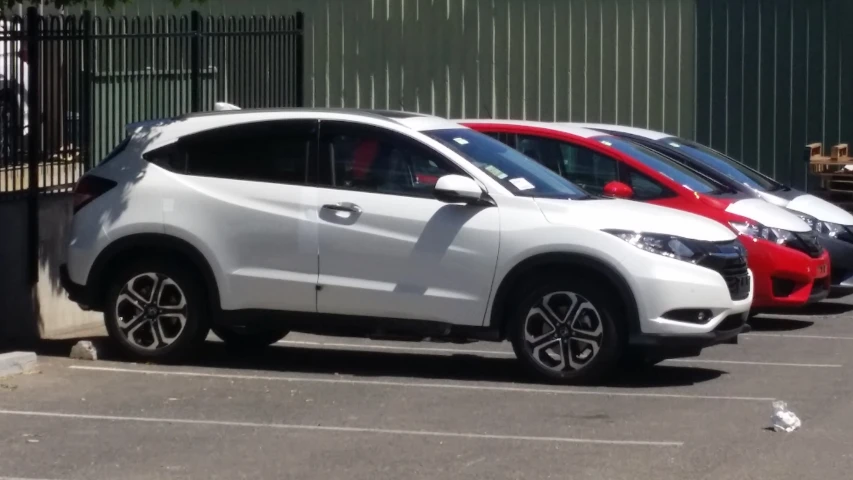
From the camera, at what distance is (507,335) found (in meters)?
9.85

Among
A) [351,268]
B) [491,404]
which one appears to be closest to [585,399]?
[491,404]

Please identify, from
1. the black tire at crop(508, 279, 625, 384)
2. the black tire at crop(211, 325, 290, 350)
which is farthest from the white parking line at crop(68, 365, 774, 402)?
the black tire at crop(211, 325, 290, 350)

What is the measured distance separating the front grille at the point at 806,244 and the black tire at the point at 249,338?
14.0 feet

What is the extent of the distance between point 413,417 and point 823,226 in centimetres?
632

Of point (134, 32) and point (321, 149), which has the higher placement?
point (134, 32)

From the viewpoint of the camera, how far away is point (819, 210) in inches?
553

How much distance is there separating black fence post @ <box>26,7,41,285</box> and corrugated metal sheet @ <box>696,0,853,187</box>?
10.3 meters

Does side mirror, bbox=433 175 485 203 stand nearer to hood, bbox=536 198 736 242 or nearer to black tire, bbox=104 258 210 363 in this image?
hood, bbox=536 198 736 242

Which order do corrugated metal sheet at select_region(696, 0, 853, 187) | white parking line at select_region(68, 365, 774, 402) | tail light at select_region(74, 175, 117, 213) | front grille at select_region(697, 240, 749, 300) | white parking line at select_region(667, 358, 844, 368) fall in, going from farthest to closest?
corrugated metal sheet at select_region(696, 0, 853, 187)
white parking line at select_region(667, 358, 844, 368)
tail light at select_region(74, 175, 117, 213)
front grille at select_region(697, 240, 749, 300)
white parking line at select_region(68, 365, 774, 402)

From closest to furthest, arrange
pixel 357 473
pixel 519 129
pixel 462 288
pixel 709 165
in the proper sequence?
pixel 357 473
pixel 462 288
pixel 519 129
pixel 709 165

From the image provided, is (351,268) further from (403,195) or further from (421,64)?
(421,64)

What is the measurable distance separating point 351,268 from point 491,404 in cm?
145

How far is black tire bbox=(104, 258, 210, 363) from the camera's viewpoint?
10.3 metres

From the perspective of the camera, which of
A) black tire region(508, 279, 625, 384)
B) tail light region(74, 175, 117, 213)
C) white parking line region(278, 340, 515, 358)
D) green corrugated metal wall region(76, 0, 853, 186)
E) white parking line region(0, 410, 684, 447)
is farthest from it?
green corrugated metal wall region(76, 0, 853, 186)
